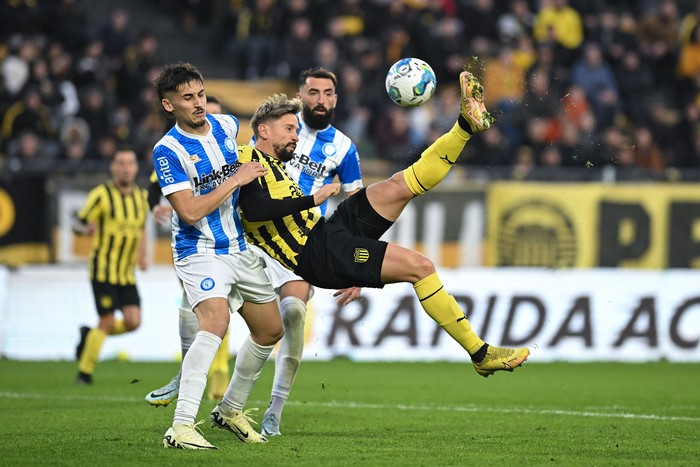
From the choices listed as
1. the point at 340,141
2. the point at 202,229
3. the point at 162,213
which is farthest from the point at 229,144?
the point at 162,213

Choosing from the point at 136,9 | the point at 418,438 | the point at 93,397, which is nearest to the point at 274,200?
the point at 418,438

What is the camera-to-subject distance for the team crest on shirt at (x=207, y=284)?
7.32m

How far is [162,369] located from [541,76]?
27.0 ft

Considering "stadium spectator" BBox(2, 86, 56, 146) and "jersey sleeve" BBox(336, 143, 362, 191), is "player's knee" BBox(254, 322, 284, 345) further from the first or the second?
"stadium spectator" BBox(2, 86, 56, 146)

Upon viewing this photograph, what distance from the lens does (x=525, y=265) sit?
1606 cm

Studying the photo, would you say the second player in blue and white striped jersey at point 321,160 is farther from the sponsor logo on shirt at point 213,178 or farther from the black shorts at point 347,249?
the sponsor logo on shirt at point 213,178

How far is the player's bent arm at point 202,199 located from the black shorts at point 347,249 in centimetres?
62

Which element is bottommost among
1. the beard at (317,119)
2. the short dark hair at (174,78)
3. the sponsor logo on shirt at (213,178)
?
the sponsor logo on shirt at (213,178)

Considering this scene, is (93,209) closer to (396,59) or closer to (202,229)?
(202,229)

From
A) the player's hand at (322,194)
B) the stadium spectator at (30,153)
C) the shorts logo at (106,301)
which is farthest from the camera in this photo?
the stadium spectator at (30,153)

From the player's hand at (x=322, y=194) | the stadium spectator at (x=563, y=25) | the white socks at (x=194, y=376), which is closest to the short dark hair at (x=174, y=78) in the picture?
the player's hand at (x=322, y=194)

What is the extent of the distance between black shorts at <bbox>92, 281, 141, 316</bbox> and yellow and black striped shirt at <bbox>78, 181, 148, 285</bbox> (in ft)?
0.17

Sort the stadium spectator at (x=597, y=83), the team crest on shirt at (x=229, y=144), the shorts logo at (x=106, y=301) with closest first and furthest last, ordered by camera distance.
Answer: the team crest on shirt at (x=229, y=144) → the shorts logo at (x=106, y=301) → the stadium spectator at (x=597, y=83)

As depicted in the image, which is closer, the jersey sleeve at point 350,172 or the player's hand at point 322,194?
the player's hand at point 322,194
